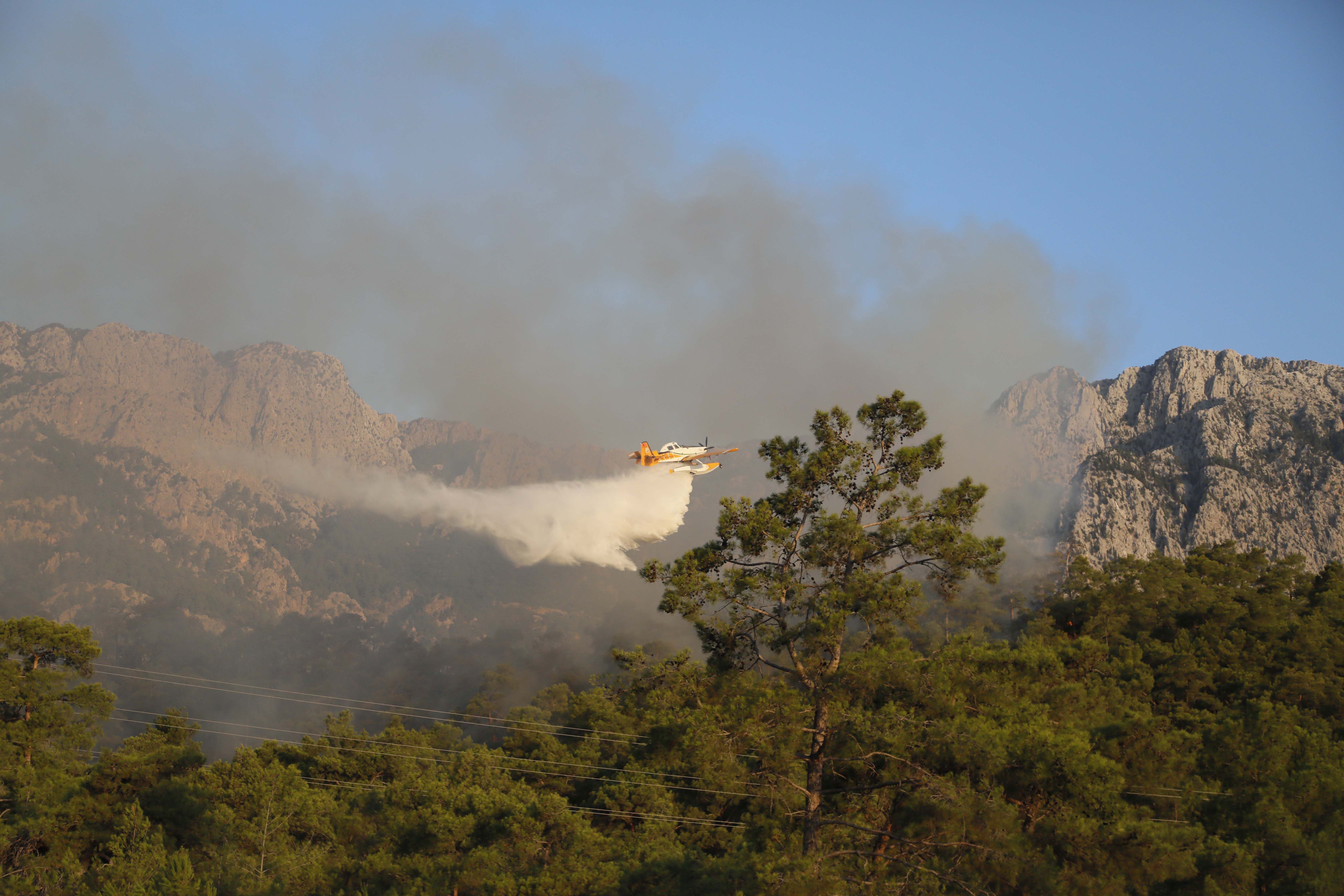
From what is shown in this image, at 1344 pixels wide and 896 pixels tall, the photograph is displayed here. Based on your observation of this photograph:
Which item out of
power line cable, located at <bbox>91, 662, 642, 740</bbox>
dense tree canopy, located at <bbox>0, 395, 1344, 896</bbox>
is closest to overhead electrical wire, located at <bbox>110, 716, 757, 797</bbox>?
dense tree canopy, located at <bbox>0, 395, 1344, 896</bbox>

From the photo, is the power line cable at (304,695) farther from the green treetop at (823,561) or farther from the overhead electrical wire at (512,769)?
the green treetop at (823,561)

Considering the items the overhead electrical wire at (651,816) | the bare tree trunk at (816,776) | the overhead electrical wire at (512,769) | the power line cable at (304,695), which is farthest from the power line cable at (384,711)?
the bare tree trunk at (816,776)

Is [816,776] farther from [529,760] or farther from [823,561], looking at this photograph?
[529,760]

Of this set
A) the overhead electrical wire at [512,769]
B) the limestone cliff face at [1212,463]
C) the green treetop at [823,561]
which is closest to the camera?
the green treetop at [823,561]

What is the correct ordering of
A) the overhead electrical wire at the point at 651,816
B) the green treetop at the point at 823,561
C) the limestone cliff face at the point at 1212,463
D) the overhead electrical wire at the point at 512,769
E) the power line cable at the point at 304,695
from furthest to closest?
the limestone cliff face at the point at 1212,463
the power line cable at the point at 304,695
the overhead electrical wire at the point at 512,769
the overhead electrical wire at the point at 651,816
the green treetop at the point at 823,561

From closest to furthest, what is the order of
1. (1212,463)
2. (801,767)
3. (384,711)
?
(801,767), (384,711), (1212,463)

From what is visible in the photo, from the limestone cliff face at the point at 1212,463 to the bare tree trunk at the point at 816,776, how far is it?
142 m

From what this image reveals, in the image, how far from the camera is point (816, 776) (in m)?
23.2

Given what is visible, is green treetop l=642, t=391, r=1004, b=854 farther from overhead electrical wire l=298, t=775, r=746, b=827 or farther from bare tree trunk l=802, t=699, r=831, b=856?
overhead electrical wire l=298, t=775, r=746, b=827

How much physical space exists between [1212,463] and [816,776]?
6378 inches

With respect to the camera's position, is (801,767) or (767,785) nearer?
(767,785)

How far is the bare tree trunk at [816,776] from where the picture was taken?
911 inches

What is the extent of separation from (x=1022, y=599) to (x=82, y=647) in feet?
323

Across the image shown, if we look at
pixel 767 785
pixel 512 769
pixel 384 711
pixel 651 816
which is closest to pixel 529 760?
pixel 512 769
